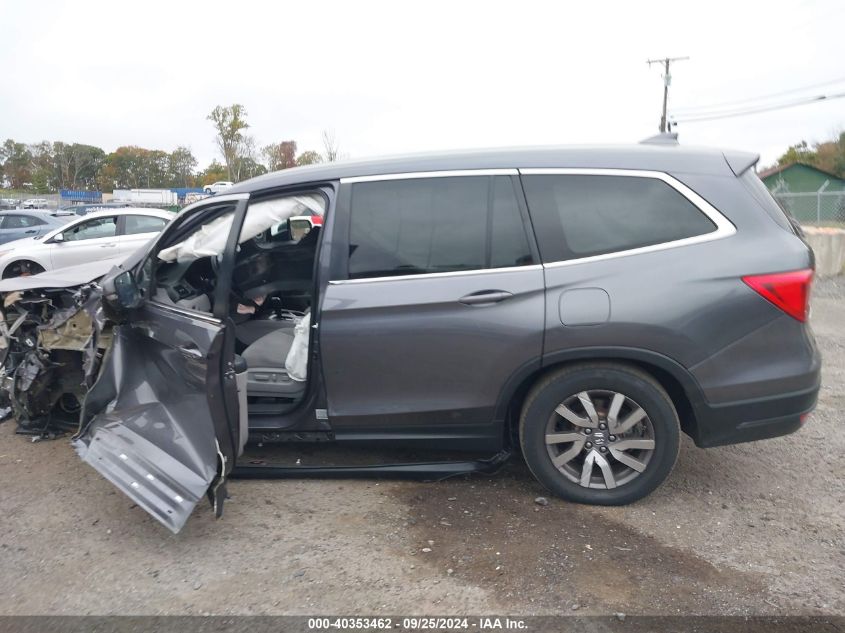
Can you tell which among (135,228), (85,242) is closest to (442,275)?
(135,228)

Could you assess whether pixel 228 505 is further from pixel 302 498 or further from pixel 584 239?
pixel 584 239

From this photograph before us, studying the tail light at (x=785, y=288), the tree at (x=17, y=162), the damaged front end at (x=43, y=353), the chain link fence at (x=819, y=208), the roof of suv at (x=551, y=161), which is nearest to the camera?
the tail light at (x=785, y=288)

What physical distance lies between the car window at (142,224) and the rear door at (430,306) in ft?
32.2

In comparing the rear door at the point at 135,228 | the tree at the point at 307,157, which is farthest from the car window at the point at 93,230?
the tree at the point at 307,157

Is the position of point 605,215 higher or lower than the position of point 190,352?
higher

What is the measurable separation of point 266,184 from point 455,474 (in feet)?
6.53

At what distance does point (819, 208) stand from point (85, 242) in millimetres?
16405

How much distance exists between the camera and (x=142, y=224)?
12.7 metres

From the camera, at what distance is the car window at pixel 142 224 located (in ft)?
41.1

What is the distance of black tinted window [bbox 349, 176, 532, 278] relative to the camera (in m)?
3.68

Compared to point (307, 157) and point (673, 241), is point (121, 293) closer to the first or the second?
point (673, 241)

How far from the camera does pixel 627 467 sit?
371 centimetres

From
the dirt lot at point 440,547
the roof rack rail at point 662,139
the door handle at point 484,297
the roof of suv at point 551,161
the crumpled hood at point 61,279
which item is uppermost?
the roof rack rail at point 662,139

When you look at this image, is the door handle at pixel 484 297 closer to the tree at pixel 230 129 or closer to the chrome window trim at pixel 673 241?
the chrome window trim at pixel 673 241
